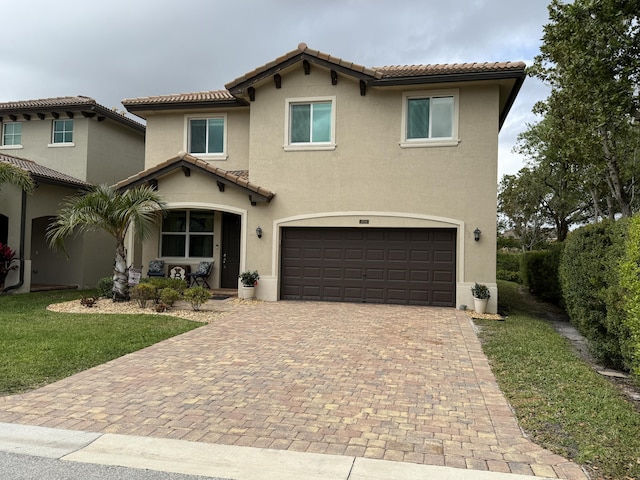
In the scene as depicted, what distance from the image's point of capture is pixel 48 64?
66.7 ft

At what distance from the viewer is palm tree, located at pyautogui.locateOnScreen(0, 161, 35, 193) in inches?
551

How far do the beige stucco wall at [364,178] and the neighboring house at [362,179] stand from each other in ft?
0.11

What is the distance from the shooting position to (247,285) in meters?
14.6

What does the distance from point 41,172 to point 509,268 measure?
24732 millimetres

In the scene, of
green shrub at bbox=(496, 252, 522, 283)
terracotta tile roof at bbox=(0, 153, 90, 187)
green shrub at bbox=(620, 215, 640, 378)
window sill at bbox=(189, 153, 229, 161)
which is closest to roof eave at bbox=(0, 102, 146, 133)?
terracotta tile roof at bbox=(0, 153, 90, 187)

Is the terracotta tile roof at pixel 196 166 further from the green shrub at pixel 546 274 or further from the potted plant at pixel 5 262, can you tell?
the green shrub at pixel 546 274

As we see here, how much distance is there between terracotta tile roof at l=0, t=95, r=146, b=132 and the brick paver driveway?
13.5 meters

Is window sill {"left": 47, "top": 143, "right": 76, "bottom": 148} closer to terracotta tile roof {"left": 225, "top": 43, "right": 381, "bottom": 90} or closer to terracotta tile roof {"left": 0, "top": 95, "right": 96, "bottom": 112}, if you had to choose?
terracotta tile roof {"left": 0, "top": 95, "right": 96, "bottom": 112}

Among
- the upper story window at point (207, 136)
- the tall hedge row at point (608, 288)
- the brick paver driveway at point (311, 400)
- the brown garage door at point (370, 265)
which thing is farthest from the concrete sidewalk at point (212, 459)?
the upper story window at point (207, 136)

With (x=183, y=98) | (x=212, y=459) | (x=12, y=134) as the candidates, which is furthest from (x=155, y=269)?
(x=212, y=459)

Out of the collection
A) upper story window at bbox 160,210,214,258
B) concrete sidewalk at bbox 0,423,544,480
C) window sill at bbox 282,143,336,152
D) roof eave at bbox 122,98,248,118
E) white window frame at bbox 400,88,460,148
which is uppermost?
roof eave at bbox 122,98,248,118

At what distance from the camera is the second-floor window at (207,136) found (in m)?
16.8

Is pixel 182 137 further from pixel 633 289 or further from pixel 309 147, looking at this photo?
pixel 633 289

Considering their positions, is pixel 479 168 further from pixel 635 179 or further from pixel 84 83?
pixel 84 83
